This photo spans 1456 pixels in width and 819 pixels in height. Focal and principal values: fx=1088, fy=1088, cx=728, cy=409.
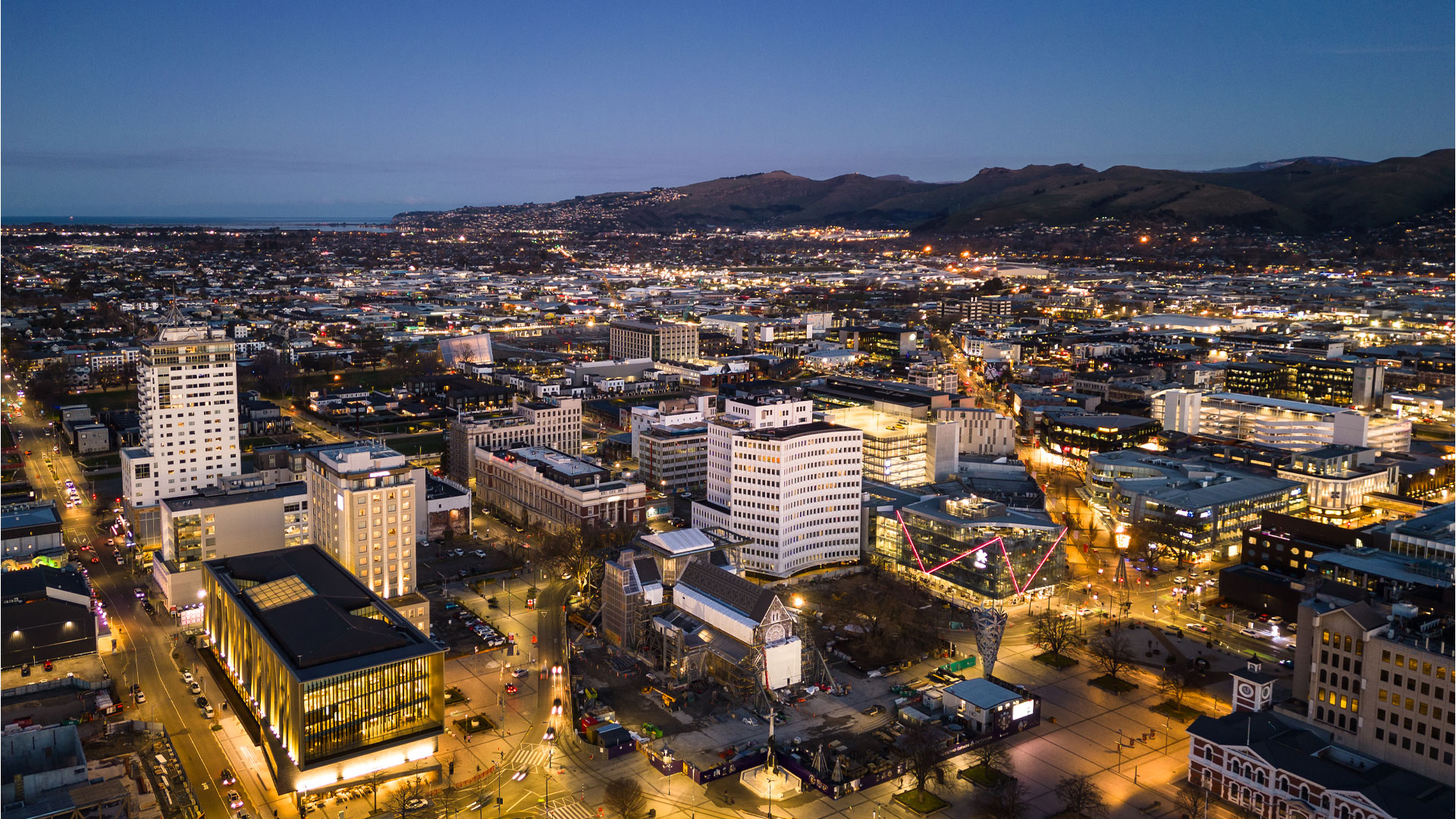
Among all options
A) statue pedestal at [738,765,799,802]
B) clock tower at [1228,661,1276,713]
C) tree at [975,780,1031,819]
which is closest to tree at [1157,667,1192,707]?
clock tower at [1228,661,1276,713]

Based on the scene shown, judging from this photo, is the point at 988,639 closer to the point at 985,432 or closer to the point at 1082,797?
the point at 1082,797

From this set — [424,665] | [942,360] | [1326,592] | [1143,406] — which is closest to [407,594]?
[424,665]

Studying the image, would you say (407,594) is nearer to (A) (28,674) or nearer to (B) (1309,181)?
(A) (28,674)

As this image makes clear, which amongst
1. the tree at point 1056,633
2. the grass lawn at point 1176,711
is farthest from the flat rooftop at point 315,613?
the grass lawn at point 1176,711

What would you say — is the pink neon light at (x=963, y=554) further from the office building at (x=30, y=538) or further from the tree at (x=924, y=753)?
the office building at (x=30, y=538)

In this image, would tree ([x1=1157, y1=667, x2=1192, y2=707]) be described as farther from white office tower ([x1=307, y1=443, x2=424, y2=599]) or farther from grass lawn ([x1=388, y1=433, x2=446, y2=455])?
grass lawn ([x1=388, y1=433, x2=446, y2=455])

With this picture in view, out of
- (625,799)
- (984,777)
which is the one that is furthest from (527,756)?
(984,777)

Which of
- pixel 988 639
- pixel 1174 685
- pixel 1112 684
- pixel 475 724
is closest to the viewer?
pixel 475 724
